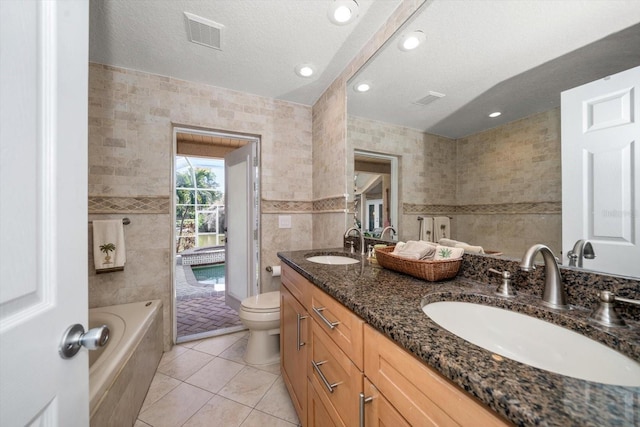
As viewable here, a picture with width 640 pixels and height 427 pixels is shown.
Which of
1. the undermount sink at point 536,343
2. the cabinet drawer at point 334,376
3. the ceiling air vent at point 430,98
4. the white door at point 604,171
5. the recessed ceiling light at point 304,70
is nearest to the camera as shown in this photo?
the undermount sink at point 536,343

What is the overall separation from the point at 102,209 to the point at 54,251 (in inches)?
77.2

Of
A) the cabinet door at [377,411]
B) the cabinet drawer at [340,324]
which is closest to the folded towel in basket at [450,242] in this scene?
the cabinet drawer at [340,324]

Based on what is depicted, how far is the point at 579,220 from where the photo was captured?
0.76 meters

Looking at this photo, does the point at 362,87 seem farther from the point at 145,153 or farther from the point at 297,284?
the point at 145,153

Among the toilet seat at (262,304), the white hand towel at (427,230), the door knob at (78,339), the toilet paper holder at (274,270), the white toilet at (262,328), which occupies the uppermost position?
the white hand towel at (427,230)

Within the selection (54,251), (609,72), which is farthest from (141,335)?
(609,72)

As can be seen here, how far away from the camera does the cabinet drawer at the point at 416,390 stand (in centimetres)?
41

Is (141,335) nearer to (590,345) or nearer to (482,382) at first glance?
(482,382)

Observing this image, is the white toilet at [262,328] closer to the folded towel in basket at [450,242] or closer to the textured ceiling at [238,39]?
the folded towel in basket at [450,242]

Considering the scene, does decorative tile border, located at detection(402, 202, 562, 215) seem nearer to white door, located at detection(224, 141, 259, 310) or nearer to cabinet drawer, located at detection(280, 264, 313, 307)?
cabinet drawer, located at detection(280, 264, 313, 307)

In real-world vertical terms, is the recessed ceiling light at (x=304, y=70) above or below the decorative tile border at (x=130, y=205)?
above

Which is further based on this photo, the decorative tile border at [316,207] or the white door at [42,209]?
the decorative tile border at [316,207]

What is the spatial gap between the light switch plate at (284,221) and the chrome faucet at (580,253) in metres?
2.21

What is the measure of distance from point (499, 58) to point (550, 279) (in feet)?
2.99
